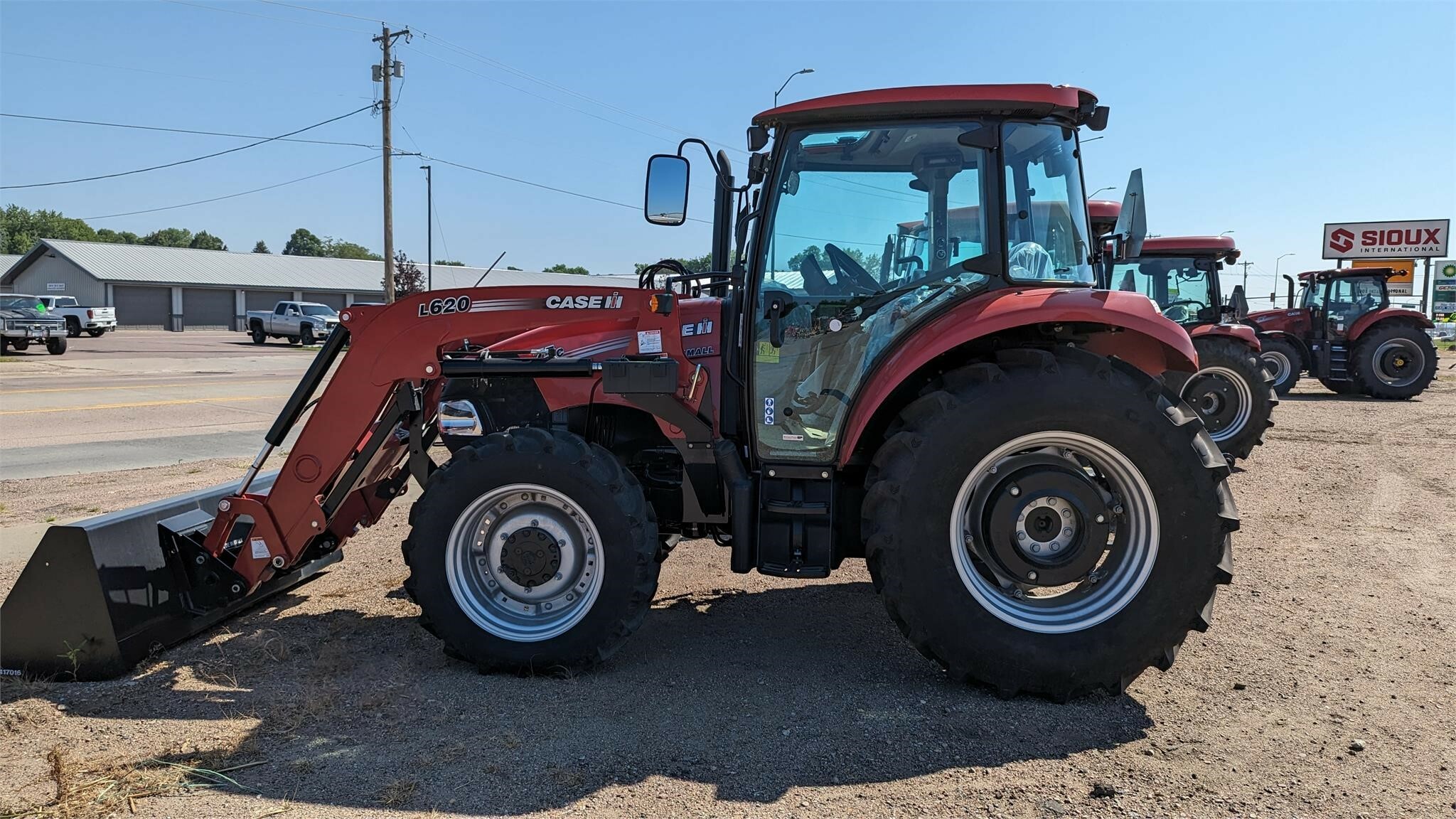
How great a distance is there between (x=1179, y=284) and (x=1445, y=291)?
47.5 meters

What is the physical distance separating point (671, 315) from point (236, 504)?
7.05 ft

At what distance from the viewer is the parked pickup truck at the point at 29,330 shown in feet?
84.4

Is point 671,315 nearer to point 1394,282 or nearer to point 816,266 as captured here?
point 816,266

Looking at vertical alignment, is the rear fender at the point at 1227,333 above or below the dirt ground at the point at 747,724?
above

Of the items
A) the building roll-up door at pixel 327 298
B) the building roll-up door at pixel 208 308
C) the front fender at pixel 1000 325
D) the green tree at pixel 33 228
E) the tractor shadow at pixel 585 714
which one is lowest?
the tractor shadow at pixel 585 714

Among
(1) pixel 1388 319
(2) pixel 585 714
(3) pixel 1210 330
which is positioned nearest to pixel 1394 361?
(1) pixel 1388 319

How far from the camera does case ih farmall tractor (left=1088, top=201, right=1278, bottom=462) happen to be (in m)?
10.7

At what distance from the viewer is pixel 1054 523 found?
3.86 metres

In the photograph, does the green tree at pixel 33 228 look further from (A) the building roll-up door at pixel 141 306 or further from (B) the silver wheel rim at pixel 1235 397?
(B) the silver wheel rim at pixel 1235 397

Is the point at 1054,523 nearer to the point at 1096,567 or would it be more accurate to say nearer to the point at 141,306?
the point at 1096,567

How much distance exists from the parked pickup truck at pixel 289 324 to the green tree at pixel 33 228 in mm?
53302

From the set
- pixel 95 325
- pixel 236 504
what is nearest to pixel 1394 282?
pixel 236 504

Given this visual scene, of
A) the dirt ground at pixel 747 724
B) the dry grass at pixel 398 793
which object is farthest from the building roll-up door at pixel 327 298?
the dry grass at pixel 398 793

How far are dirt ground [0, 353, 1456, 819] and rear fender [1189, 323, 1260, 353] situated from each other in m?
6.73
